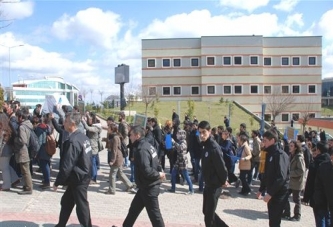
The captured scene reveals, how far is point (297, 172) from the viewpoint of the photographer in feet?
26.0

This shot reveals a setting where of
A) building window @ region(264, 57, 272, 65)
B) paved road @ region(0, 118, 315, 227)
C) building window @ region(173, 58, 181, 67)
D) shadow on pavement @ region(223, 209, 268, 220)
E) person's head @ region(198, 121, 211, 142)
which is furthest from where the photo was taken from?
building window @ region(173, 58, 181, 67)

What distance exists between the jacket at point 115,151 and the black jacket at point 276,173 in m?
4.21

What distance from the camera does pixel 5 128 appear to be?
827cm

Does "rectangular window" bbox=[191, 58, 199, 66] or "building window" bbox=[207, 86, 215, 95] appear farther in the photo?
"rectangular window" bbox=[191, 58, 199, 66]

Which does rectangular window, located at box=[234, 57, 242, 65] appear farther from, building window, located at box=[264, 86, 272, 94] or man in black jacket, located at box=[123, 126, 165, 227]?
man in black jacket, located at box=[123, 126, 165, 227]

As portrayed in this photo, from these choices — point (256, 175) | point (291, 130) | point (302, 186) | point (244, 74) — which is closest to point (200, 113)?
point (244, 74)

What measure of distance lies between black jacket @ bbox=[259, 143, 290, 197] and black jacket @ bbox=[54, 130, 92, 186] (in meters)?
2.86

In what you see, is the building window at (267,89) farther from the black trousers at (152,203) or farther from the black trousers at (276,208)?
the black trousers at (152,203)

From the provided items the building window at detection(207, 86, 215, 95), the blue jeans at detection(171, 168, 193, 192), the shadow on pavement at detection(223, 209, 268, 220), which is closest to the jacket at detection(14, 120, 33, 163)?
the blue jeans at detection(171, 168, 193, 192)

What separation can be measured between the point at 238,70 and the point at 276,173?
49917mm

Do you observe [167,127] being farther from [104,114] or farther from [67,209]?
[104,114]

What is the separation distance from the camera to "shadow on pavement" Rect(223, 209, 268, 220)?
8117mm

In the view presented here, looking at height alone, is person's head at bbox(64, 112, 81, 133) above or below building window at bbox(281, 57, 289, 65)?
below

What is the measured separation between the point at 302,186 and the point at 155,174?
4.01 m
